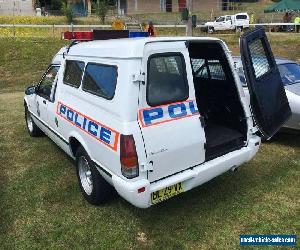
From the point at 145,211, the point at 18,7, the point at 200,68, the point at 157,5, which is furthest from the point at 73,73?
the point at 18,7

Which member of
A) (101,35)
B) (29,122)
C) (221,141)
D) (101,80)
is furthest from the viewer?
(29,122)

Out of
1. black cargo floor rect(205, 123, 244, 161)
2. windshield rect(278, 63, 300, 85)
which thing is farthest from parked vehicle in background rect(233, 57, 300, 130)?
black cargo floor rect(205, 123, 244, 161)

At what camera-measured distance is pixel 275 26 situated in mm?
28672

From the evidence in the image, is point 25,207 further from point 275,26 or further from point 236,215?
point 275,26

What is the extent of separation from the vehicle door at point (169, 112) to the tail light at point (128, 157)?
15 cm

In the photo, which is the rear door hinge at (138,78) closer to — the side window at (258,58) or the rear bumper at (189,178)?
the rear bumper at (189,178)

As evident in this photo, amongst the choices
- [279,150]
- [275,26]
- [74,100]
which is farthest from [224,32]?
[74,100]

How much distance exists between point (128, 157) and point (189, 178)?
811 millimetres

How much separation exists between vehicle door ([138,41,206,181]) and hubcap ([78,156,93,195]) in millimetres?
Answer: 1182

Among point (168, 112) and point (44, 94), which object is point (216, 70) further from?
point (44, 94)

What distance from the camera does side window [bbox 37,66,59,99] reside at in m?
5.85

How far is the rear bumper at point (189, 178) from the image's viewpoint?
145 inches

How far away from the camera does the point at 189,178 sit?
4.02 meters

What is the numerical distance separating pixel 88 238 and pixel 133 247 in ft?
1.79
